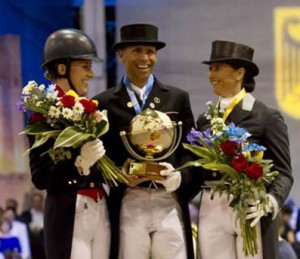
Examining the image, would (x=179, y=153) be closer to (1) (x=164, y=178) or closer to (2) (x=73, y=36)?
(1) (x=164, y=178)

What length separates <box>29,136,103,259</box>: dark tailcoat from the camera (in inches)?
163

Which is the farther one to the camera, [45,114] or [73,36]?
[73,36]

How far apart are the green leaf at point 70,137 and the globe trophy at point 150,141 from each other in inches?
8.6

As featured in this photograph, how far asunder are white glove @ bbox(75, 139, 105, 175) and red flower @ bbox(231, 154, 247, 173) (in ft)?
1.82

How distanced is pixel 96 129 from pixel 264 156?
78 centimetres

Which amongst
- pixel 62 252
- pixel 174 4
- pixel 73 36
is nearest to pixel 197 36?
pixel 174 4

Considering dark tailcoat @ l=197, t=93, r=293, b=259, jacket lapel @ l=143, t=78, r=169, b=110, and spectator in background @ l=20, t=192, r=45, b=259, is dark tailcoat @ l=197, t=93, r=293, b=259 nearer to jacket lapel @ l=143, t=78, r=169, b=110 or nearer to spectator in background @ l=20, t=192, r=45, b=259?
jacket lapel @ l=143, t=78, r=169, b=110

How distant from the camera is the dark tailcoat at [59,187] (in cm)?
414

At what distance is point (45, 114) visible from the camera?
160 inches

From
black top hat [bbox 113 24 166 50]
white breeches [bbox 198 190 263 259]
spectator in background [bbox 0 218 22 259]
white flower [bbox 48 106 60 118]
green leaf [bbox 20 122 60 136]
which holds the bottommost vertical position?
spectator in background [bbox 0 218 22 259]

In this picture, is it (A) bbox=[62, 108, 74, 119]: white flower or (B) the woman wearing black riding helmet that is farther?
(B) the woman wearing black riding helmet

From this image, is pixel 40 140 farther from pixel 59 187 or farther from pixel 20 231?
pixel 20 231

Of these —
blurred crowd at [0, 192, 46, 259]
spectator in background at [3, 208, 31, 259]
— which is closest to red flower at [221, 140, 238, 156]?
blurred crowd at [0, 192, 46, 259]

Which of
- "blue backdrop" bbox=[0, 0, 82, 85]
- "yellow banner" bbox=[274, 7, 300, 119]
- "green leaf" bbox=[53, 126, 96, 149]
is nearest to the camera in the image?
"green leaf" bbox=[53, 126, 96, 149]
